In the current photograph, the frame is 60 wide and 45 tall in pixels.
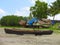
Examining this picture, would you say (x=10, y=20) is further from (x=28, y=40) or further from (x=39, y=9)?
(x=28, y=40)

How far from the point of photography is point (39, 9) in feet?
257

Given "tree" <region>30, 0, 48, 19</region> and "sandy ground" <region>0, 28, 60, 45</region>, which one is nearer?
"sandy ground" <region>0, 28, 60, 45</region>

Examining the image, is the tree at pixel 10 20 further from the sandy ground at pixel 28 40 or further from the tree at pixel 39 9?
the sandy ground at pixel 28 40

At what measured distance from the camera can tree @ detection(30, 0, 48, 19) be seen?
77688 millimetres

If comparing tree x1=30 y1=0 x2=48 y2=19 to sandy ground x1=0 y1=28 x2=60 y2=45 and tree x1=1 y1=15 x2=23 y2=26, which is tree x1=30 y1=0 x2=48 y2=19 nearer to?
tree x1=1 y1=15 x2=23 y2=26

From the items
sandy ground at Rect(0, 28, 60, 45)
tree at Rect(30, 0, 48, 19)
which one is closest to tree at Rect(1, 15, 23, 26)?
Result: tree at Rect(30, 0, 48, 19)

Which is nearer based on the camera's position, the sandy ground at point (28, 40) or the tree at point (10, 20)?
the sandy ground at point (28, 40)

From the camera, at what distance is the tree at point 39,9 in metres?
77.7

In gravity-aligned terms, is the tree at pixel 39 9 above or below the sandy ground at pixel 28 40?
above

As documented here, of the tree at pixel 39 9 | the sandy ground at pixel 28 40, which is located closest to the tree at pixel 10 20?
the tree at pixel 39 9

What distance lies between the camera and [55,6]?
240 ft

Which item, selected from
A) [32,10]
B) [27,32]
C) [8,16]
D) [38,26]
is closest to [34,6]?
[32,10]

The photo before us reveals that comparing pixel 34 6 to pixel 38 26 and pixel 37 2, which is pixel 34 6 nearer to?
pixel 37 2

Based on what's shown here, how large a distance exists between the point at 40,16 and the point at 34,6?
4214 mm
